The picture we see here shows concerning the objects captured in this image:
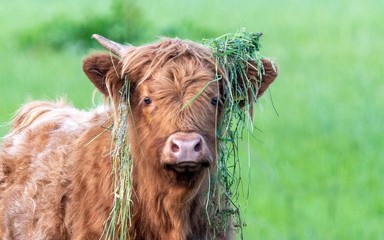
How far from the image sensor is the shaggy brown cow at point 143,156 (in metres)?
6.88

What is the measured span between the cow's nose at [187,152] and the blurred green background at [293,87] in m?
1.33

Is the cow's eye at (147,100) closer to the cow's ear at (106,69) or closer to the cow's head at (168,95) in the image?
the cow's head at (168,95)

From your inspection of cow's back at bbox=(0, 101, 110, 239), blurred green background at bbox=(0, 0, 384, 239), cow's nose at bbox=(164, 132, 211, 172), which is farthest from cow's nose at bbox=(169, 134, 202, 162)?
blurred green background at bbox=(0, 0, 384, 239)

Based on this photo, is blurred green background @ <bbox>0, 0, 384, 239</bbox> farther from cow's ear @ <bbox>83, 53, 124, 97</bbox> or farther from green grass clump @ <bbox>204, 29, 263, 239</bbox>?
cow's ear @ <bbox>83, 53, 124, 97</bbox>

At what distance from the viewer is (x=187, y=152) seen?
6465 mm

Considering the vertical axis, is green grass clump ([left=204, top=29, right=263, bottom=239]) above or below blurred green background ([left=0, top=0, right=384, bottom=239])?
below

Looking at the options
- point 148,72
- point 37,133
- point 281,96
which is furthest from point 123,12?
point 148,72

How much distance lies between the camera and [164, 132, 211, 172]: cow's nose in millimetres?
6477

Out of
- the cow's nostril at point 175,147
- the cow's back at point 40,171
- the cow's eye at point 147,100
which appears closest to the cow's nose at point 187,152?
the cow's nostril at point 175,147

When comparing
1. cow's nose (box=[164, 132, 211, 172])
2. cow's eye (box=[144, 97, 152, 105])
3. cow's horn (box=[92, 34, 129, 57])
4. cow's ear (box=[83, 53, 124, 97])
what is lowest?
cow's nose (box=[164, 132, 211, 172])

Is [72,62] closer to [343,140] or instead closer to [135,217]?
[343,140]

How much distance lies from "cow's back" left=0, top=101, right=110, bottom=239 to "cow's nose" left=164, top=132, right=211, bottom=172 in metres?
1.18

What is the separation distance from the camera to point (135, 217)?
734 centimetres

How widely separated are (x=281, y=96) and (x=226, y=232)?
10.7 metres
